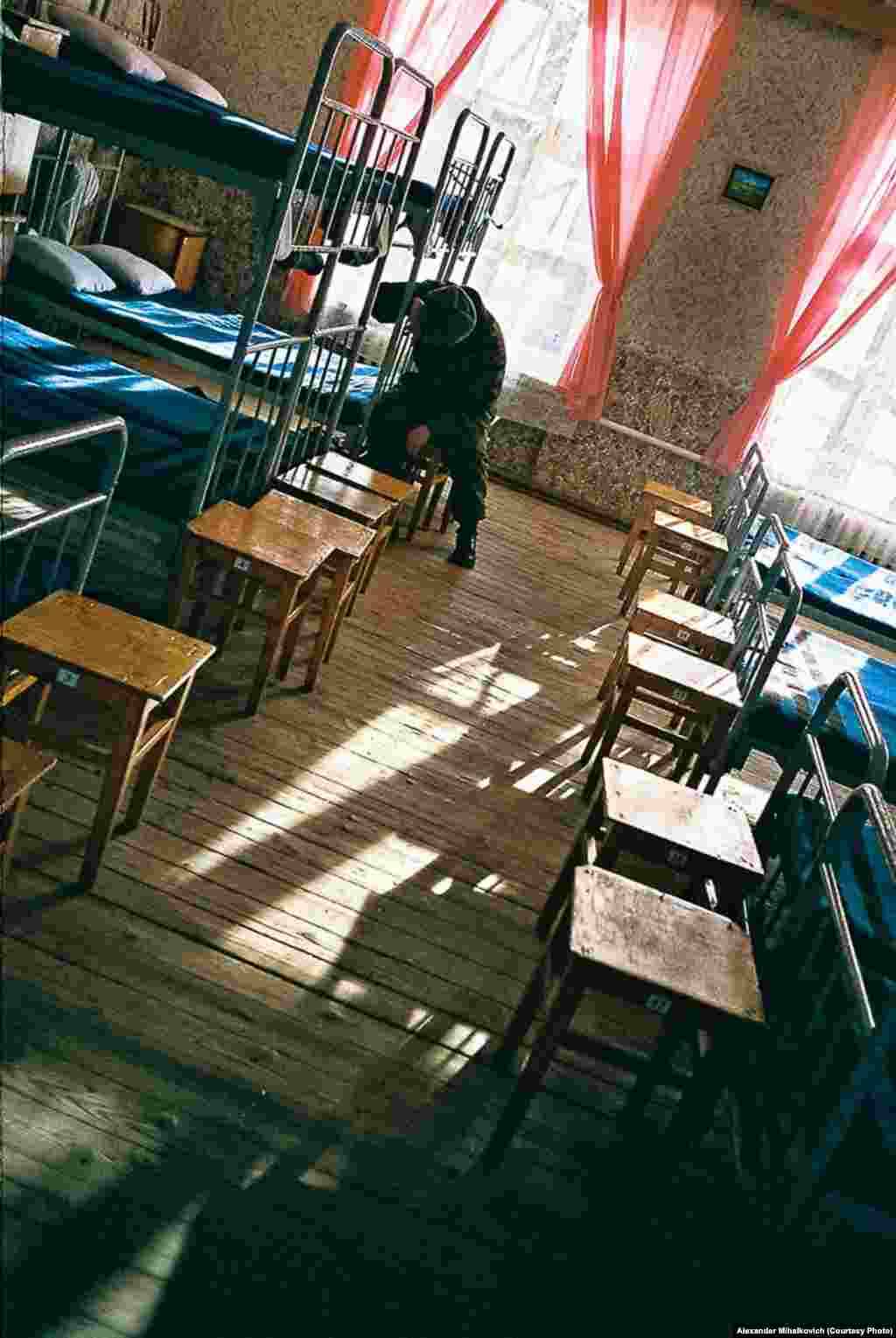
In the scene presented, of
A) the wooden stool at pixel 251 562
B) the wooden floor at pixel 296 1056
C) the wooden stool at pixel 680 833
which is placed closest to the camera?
the wooden floor at pixel 296 1056

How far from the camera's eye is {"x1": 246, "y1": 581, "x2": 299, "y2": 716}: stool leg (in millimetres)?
3736

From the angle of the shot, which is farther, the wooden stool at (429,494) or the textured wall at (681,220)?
the textured wall at (681,220)

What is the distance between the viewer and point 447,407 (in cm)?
A: 609

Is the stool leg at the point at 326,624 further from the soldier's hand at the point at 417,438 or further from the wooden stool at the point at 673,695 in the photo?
the soldier's hand at the point at 417,438

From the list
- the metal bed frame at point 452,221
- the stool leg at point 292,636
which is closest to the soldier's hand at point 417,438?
the metal bed frame at point 452,221

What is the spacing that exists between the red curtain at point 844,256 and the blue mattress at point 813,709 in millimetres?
3480

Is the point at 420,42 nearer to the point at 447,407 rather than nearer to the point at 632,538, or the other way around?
the point at 447,407

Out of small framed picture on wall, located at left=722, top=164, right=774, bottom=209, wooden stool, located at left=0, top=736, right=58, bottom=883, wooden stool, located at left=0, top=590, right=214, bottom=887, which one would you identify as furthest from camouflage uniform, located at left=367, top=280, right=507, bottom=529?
wooden stool, located at left=0, top=736, right=58, bottom=883

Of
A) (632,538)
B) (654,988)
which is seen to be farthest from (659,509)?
(654,988)

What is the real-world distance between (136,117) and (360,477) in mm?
1584

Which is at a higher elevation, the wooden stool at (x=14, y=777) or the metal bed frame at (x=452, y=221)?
the metal bed frame at (x=452, y=221)

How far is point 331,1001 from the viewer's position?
2.82m

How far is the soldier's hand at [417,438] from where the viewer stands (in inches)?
235

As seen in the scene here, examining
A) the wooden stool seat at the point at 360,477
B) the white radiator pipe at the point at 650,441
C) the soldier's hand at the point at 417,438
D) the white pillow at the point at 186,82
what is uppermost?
the white pillow at the point at 186,82
